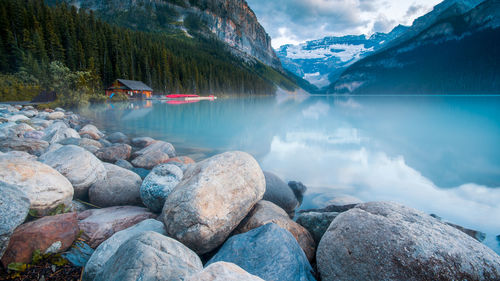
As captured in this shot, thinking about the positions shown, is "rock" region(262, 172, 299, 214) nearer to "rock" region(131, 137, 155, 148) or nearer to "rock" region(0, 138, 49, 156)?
"rock" region(0, 138, 49, 156)

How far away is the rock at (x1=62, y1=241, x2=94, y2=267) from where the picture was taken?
2656 millimetres

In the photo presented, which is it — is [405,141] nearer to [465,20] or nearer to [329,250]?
[329,250]

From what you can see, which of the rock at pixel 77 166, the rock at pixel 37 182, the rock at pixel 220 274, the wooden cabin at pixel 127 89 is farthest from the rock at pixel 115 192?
the wooden cabin at pixel 127 89

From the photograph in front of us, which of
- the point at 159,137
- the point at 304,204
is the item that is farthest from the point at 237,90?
the point at 304,204

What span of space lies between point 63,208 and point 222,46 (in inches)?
6755

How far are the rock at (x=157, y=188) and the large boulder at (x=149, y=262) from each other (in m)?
1.82

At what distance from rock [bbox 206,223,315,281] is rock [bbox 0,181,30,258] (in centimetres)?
216

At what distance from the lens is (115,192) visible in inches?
178

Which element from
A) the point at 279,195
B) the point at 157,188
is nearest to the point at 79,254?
the point at 157,188

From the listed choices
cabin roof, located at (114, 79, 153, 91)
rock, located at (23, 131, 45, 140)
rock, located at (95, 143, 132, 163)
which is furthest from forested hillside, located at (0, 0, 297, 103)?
rock, located at (95, 143, 132, 163)

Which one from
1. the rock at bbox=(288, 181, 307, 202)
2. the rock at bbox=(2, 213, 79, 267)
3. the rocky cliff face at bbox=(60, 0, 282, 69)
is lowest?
the rock at bbox=(288, 181, 307, 202)

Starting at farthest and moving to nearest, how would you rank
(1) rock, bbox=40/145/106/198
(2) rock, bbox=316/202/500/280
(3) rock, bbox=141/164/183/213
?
(1) rock, bbox=40/145/106/198
(3) rock, bbox=141/164/183/213
(2) rock, bbox=316/202/500/280

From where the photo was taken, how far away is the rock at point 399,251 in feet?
6.97

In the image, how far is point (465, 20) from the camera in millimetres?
165625
